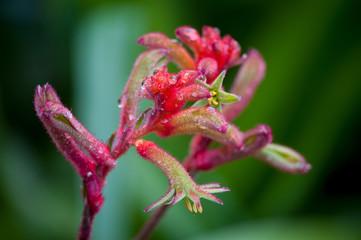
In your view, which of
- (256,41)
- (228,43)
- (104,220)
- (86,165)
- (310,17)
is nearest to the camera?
(86,165)

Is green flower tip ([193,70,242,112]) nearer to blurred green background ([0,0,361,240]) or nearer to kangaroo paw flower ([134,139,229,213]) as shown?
kangaroo paw flower ([134,139,229,213])

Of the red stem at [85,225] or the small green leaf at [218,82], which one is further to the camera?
the red stem at [85,225]

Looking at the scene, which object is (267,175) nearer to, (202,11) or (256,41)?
(256,41)

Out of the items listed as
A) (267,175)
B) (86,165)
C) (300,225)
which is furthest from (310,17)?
(86,165)

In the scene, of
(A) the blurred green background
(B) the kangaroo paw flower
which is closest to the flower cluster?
(B) the kangaroo paw flower

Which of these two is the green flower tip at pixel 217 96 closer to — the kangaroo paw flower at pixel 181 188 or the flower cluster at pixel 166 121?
the flower cluster at pixel 166 121

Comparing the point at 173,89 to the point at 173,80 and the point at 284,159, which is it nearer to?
the point at 173,80

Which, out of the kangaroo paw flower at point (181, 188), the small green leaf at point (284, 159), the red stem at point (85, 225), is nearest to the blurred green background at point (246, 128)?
the small green leaf at point (284, 159)
